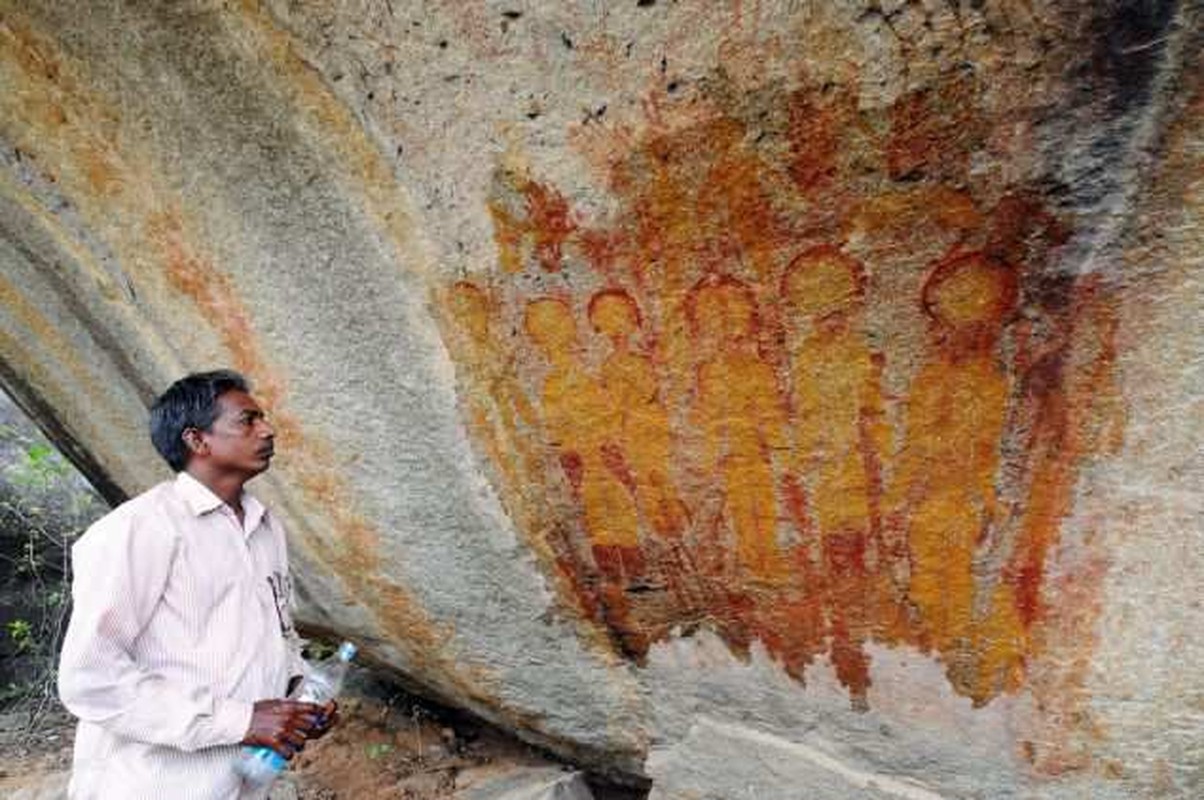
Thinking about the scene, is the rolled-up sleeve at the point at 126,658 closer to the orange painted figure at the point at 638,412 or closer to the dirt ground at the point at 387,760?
the orange painted figure at the point at 638,412

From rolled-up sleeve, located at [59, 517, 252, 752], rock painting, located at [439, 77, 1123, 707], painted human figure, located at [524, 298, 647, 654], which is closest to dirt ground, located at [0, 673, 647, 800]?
painted human figure, located at [524, 298, 647, 654]

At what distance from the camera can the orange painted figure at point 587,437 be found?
1.77 m

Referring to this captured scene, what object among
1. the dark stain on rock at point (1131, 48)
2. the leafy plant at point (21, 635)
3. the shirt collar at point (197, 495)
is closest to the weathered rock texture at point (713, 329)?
the dark stain on rock at point (1131, 48)

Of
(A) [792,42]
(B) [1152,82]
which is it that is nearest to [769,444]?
(A) [792,42]

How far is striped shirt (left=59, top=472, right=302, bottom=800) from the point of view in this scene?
1311 millimetres

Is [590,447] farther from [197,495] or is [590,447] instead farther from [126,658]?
[126,658]

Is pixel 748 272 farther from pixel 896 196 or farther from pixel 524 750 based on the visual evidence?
pixel 524 750

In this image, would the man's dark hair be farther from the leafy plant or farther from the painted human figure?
→ the leafy plant

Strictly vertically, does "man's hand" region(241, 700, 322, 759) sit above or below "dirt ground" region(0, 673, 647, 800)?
above

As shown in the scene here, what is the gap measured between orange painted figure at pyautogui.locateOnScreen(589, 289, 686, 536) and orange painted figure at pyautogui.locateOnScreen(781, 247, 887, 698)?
0.28 m

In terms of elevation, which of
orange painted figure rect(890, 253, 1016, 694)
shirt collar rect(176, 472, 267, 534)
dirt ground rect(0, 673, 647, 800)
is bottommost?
dirt ground rect(0, 673, 647, 800)

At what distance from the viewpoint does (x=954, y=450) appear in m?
1.54

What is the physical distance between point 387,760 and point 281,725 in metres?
1.66

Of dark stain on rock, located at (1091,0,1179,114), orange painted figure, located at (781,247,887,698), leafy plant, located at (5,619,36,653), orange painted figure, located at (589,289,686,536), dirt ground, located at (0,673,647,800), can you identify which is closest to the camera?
dark stain on rock, located at (1091,0,1179,114)
